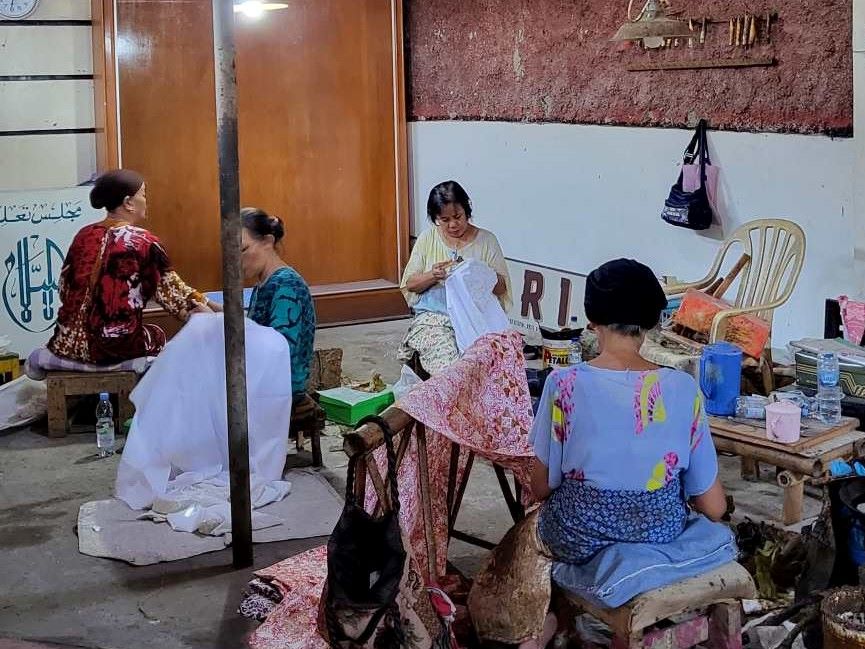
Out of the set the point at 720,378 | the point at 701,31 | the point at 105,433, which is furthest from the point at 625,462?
the point at 701,31

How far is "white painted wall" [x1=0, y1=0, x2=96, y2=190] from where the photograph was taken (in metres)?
8.30

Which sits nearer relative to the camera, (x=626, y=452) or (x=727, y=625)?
(x=626, y=452)

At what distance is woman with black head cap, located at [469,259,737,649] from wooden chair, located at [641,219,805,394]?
2.53m

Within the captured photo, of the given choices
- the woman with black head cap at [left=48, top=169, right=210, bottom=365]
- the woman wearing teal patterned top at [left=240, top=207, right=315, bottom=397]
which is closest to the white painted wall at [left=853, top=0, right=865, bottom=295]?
the woman wearing teal patterned top at [left=240, top=207, right=315, bottom=397]

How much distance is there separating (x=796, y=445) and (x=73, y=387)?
3997 mm

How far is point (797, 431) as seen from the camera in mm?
4066

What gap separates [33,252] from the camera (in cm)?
783

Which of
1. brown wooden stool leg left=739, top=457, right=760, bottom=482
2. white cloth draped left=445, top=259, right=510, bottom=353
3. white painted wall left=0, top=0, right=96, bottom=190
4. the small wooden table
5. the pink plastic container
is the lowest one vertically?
brown wooden stool leg left=739, top=457, right=760, bottom=482

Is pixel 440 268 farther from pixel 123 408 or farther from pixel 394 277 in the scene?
pixel 394 277

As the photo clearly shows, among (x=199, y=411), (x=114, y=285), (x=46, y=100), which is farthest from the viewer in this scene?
(x=46, y=100)

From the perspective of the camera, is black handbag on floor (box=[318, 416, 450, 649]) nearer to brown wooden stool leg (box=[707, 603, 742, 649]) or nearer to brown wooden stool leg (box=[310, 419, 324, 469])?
brown wooden stool leg (box=[707, 603, 742, 649])

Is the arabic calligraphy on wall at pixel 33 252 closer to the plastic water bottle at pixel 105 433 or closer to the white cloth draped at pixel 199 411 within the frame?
the plastic water bottle at pixel 105 433

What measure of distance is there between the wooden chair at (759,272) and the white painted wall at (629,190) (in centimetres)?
16

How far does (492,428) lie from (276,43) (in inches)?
249
